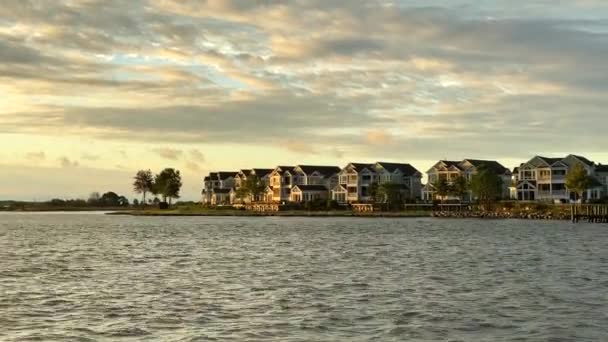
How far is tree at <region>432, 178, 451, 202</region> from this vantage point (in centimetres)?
A: 15325

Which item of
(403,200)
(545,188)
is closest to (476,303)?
(545,188)

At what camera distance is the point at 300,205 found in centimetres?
17425

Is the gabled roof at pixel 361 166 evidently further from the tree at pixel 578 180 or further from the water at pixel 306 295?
the water at pixel 306 295

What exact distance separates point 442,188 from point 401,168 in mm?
21957

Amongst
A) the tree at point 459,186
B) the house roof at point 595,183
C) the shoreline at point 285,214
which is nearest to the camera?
the house roof at point 595,183

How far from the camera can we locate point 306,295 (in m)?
33.5

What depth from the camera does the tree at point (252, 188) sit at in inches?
7264

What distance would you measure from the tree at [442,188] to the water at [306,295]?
91.3 metres

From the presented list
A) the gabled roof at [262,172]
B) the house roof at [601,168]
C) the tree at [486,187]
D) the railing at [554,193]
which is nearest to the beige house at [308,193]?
the gabled roof at [262,172]

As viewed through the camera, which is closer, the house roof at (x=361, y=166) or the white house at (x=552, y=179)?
the white house at (x=552, y=179)

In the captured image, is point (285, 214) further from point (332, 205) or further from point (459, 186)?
point (459, 186)

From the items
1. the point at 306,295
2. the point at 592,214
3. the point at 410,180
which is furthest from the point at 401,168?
the point at 306,295

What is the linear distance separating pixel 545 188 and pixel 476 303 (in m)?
121

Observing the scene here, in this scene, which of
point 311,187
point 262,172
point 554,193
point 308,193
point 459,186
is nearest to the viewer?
point 554,193
